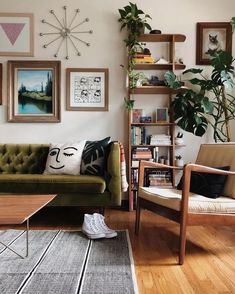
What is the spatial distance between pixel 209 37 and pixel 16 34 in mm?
2337

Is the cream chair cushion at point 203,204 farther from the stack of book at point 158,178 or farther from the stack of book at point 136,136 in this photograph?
the stack of book at point 136,136

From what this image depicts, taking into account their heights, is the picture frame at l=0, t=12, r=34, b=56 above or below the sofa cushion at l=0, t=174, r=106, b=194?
above

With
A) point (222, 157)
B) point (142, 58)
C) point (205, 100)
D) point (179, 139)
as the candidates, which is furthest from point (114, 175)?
point (142, 58)

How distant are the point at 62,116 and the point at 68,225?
1467 millimetres

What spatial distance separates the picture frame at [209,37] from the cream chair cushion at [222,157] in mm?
1546

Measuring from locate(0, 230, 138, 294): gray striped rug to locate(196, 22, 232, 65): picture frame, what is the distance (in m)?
2.49

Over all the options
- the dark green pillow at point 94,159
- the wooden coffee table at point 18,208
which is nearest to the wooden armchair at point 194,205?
the wooden coffee table at point 18,208

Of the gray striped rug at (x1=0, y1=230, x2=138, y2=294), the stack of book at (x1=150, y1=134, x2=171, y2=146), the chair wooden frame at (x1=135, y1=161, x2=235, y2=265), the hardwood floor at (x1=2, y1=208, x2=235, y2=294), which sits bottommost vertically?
the hardwood floor at (x1=2, y1=208, x2=235, y2=294)

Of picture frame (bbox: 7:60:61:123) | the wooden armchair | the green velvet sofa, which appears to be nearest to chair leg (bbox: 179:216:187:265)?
the wooden armchair

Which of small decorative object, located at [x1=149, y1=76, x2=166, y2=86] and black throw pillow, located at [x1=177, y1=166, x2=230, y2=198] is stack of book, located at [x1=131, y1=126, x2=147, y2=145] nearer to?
small decorative object, located at [x1=149, y1=76, x2=166, y2=86]

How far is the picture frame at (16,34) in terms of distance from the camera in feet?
13.1

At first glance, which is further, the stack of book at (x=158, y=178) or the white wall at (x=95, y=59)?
the white wall at (x=95, y=59)

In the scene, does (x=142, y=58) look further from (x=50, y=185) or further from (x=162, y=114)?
(x=50, y=185)

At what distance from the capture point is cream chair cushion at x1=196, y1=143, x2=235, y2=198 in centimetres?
243
